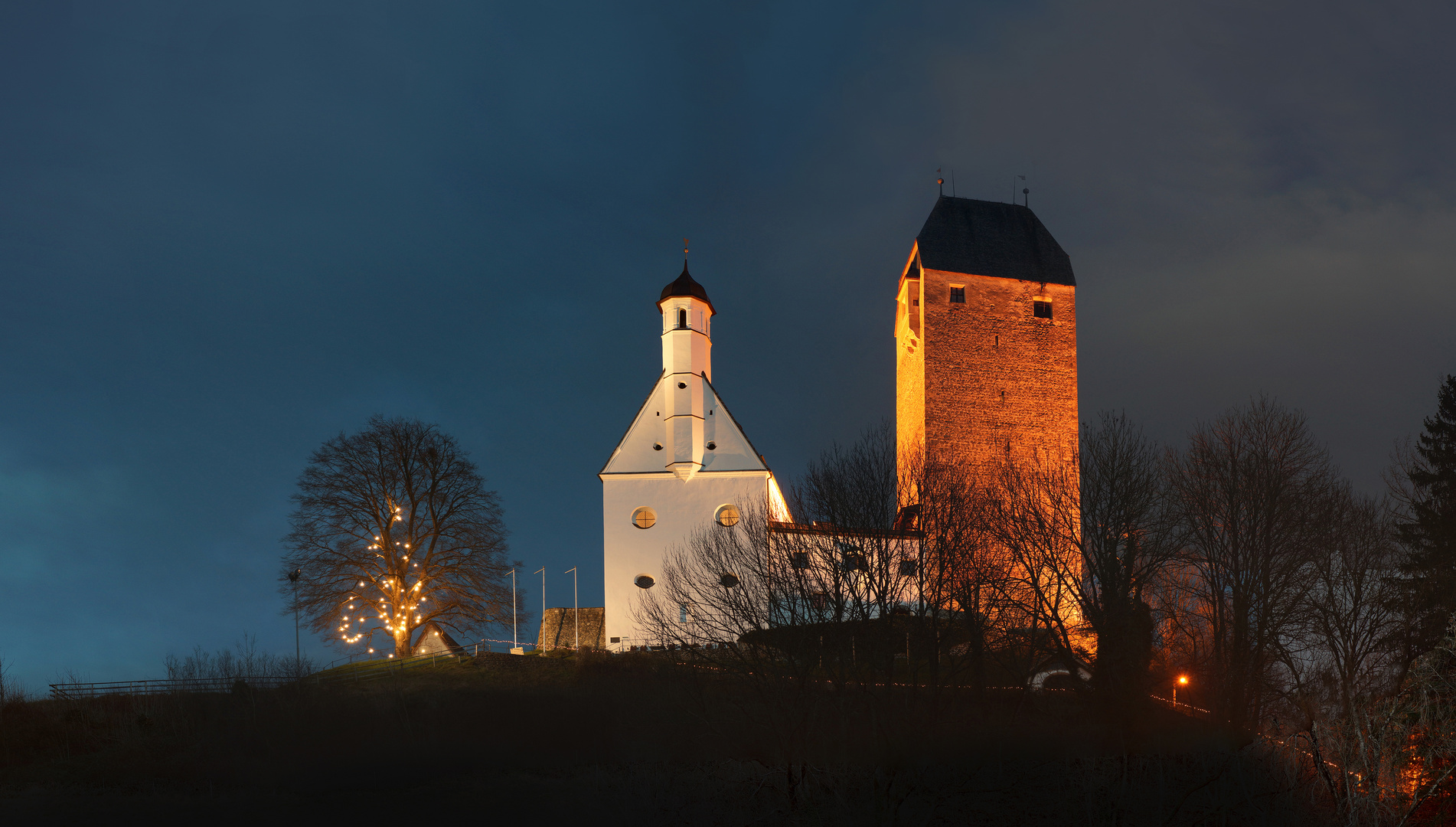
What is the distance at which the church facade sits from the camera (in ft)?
129

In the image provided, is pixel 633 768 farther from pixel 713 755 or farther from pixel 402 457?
pixel 402 457

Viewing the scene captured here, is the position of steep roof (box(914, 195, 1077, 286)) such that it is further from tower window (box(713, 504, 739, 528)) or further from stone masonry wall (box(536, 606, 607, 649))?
stone masonry wall (box(536, 606, 607, 649))

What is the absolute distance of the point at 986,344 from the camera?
45406 mm

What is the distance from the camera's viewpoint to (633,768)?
78.0 ft

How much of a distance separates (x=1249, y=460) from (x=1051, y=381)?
17.2 metres

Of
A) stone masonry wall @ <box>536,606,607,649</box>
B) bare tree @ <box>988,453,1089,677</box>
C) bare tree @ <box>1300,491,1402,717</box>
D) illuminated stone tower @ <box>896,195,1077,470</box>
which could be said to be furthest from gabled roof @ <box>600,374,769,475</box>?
bare tree @ <box>1300,491,1402,717</box>

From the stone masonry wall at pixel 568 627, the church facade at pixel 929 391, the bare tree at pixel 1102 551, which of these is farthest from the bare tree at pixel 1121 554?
the stone masonry wall at pixel 568 627

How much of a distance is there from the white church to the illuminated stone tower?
304 inches

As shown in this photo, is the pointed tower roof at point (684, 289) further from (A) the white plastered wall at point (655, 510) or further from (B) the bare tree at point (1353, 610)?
(B) the bare tree at point (1353, 610)

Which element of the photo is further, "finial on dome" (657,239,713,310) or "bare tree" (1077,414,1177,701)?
"finial on dome" (657,239,713,310)

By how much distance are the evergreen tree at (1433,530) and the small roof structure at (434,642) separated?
29.0 metres

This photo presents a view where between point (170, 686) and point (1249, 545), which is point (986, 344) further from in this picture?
point (170, 686)

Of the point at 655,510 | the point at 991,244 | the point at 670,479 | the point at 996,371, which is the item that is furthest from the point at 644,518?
the point at 991,244

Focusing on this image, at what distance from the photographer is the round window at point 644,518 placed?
39.4 m
